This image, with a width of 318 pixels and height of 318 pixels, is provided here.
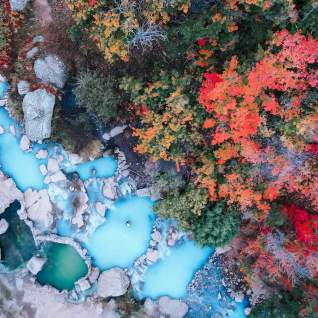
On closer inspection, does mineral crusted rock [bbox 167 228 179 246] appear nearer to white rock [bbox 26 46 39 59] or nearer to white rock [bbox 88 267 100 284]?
white rock [bbox 88 267 100 284]

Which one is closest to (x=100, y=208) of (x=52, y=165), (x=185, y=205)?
(x=52, y=165)

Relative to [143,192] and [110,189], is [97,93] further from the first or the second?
[143,192]

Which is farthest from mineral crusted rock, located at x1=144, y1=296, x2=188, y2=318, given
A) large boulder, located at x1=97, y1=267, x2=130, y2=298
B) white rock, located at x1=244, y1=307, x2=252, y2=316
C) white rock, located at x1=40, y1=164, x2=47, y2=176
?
Answer: white rock, located at x1=40, y1=164, x2=47, y2=176

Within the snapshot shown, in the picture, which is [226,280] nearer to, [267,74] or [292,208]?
[292,208]

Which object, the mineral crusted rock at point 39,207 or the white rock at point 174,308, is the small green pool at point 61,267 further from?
the white rock at point 174,308

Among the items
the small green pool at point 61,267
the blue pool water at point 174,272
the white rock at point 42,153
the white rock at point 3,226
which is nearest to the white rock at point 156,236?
the blue pool water at point 174,272

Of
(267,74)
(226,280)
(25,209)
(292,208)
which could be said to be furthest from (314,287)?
(25,209)
